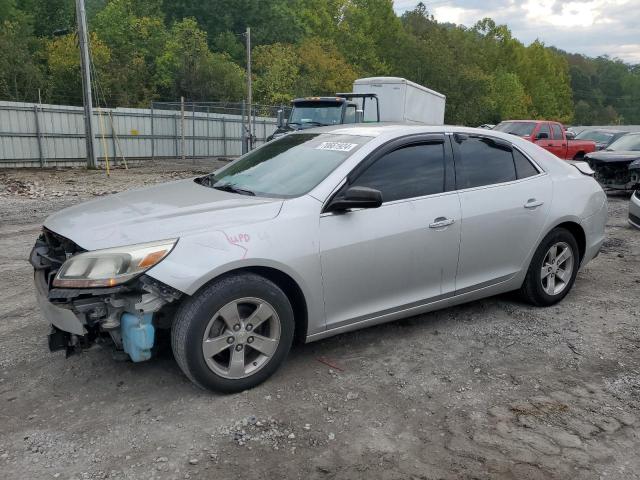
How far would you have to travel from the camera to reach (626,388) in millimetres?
3512

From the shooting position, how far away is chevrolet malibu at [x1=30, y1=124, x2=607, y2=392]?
3.06 meters

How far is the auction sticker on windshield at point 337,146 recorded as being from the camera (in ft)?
12.9

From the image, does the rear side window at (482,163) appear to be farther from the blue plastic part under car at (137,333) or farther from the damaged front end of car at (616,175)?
the damaged front end of car at (616,175)

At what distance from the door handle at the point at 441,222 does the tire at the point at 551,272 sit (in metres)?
Answer: 1.09

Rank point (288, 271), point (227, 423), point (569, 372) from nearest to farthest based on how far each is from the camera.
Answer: point (227, 423), point (288, 271), point (569, 372)

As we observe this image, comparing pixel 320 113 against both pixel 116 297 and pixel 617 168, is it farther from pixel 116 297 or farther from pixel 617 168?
pixel 116 297

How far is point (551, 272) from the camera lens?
486cm

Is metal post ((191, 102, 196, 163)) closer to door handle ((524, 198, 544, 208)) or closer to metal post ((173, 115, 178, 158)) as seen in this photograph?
metal post ((173, 115, 178, 158))

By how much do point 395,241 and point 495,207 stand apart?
3.44 feet

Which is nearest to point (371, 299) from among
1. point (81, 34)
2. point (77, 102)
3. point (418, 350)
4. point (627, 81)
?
point (418, 350)

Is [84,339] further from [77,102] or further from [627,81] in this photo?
[627,81]

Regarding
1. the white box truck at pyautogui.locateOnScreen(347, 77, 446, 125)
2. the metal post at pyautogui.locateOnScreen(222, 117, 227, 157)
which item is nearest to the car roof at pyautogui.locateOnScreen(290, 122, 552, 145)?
the white box truck at pyautogui.locateOnScreen(347, 77, 446, 125)

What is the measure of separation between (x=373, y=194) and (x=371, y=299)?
747 mm

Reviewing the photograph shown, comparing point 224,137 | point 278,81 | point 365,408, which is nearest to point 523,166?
point 365,408
